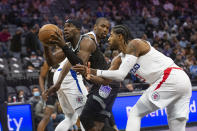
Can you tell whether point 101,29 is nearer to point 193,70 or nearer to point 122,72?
point 122,72

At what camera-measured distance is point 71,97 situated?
20.7ft

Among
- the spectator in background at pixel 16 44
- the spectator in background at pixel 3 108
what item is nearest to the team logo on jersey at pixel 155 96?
the spectator in background at pixel 3 108

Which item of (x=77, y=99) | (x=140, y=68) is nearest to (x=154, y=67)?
(x=140, y=68)

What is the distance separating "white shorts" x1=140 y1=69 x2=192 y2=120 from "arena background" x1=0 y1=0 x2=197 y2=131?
3.89m

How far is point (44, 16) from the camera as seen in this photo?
52.0 feet

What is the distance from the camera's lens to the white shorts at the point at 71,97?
6.08m

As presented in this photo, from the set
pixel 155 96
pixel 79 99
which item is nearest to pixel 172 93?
pixel 155 96

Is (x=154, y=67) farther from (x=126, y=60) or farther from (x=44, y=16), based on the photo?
(x=44, y=16)

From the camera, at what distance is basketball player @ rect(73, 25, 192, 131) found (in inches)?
184

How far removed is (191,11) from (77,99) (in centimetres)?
1770

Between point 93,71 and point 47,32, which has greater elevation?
point 47,32

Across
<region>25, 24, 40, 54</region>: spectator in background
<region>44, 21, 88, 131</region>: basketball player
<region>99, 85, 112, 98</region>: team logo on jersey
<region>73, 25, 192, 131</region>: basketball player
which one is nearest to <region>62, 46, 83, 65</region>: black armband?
<region>73, 25, 192, 131</region>: basketball player

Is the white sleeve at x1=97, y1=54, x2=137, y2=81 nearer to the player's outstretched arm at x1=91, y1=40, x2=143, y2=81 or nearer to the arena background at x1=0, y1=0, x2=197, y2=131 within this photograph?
the player's outstretched arm at x1=91, y1=40, x2=143, y2=81

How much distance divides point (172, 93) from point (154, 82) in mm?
283
